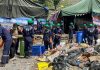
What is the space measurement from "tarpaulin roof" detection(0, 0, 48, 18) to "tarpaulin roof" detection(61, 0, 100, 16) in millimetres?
3320

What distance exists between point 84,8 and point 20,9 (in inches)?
239

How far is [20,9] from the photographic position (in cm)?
2997

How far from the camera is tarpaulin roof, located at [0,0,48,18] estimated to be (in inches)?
1171

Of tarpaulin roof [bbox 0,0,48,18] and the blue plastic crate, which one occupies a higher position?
tarpaulin roof [bbox 0,0,48,18]

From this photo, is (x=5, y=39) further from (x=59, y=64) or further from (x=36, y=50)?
(x=36, y=50)

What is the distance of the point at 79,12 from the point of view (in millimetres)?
26703

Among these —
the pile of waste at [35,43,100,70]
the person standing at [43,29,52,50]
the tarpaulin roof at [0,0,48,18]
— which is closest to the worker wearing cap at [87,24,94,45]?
the person standing at [43,29,52,50]

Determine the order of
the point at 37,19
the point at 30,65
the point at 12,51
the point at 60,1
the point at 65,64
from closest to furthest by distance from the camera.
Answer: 1. the point at 65,64
2. the point at 30,65
3. the point at 12,51
4. the point at 37,19
5. the point at 60,1

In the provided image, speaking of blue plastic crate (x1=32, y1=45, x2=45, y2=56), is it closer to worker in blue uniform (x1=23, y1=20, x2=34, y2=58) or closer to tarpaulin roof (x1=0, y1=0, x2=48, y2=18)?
worker in blue uniform (x1=23, y1=20, x2=34, y2=58)

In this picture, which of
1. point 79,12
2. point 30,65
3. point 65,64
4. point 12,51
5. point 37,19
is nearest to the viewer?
point 65,64

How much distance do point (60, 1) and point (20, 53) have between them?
3032 centimetres

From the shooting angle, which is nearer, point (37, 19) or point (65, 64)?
point (65, 64)

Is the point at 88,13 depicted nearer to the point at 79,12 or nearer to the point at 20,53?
the point at 79,12

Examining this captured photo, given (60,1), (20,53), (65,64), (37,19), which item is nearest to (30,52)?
(20,53)
